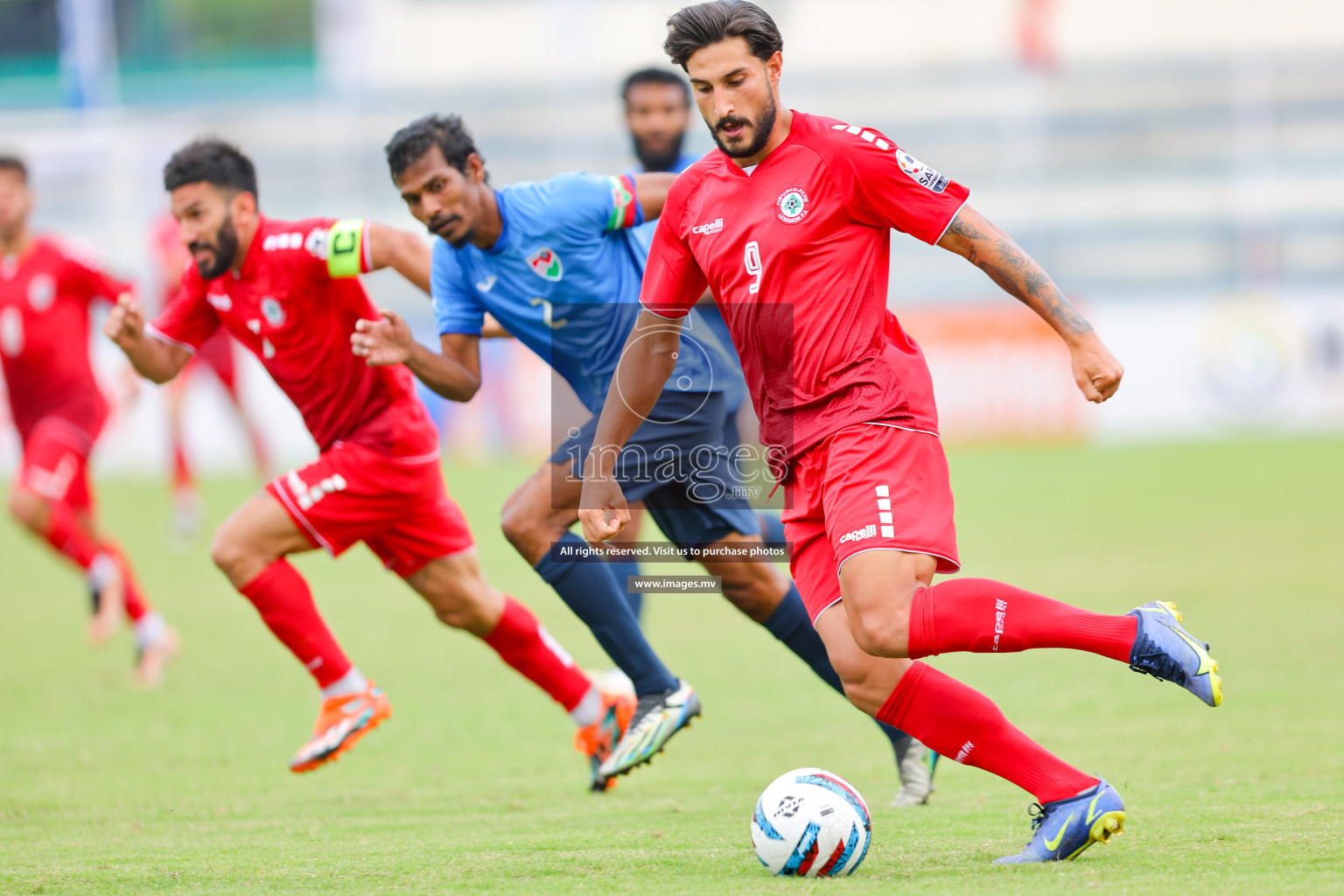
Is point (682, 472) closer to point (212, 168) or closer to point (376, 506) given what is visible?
point (376, 506)

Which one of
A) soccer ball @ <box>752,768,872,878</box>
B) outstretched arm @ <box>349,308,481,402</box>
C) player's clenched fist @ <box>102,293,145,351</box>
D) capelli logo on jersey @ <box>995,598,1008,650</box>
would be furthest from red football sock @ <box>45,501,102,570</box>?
capelli logo on jersey @ <box>995,598,1008,650</box>

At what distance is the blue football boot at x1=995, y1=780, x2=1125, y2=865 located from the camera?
391cm

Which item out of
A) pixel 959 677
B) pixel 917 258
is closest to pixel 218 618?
Answer: pixel 959 677

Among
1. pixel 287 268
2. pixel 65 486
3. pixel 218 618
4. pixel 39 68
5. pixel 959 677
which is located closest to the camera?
pixel 287 268

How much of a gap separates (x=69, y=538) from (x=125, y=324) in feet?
10.0

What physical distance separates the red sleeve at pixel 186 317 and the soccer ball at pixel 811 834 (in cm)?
336

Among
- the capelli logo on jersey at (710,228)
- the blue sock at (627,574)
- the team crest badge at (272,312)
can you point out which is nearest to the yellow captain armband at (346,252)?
the team crest badge at (272,312)

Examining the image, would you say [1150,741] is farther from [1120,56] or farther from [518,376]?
[1120,56]

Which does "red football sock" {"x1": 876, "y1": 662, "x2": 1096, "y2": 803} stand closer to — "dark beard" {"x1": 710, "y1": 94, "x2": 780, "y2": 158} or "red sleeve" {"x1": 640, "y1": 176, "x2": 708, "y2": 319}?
"red sleeve" {"x1": 640, "y1": 176, "x2": 708, "y2": 319}

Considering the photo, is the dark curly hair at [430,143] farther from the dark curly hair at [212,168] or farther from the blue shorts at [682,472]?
the blue shorts at [682,472]

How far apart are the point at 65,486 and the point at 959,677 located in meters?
5.25

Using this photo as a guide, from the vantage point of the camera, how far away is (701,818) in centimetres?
500

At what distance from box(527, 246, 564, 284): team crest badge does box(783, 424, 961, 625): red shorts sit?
1628 mm

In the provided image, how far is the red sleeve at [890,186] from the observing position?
4078 mm
